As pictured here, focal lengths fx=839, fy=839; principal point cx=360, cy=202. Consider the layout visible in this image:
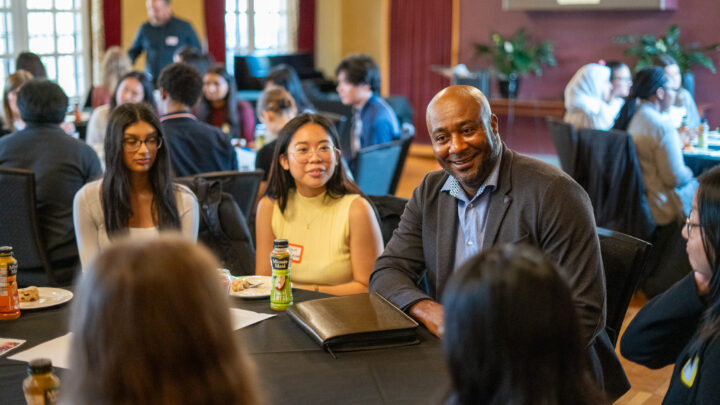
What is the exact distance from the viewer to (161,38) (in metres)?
8.05

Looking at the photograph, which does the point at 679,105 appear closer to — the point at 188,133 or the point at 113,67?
the point at 188,133

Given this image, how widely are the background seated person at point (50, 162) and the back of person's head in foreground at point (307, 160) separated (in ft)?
3.93

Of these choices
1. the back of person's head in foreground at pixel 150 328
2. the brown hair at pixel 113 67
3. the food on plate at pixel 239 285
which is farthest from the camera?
the brown hair at pixel 113 67

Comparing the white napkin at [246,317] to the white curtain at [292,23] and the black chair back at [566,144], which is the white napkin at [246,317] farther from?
the white curtain at [292,23]

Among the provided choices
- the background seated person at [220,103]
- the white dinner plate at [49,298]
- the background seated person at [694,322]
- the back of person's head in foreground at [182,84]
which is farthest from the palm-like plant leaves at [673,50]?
the white dinner plate at [49,298]

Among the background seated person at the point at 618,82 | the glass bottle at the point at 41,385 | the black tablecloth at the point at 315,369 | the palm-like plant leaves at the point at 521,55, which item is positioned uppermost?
the palm-like plant leaves at the point at 521,55

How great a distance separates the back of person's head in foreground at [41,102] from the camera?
3725 mm

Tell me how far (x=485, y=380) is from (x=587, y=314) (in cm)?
111

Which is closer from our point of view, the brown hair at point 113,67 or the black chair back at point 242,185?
the black chair back at point 242,185

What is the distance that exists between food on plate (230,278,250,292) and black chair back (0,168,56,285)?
1.31m

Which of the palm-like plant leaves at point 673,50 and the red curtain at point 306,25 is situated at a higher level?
the red curtain at point 306,25

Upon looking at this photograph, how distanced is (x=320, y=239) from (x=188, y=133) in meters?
1.76

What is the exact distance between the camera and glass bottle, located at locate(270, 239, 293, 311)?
7.54ft

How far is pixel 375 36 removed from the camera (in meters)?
11.3
